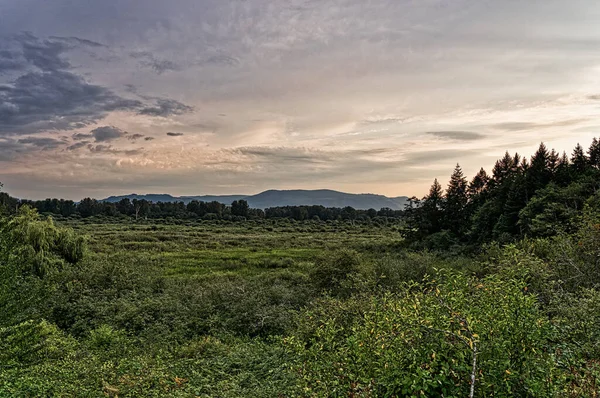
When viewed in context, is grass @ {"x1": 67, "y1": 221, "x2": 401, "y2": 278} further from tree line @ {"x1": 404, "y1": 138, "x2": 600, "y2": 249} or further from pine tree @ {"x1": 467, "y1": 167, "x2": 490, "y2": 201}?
pine tree @ {"x1": 467, "y1": 167, "x2": 490, "y2": 201}

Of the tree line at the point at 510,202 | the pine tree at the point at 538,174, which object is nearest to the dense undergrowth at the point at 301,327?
the tree line at the point at 510,202

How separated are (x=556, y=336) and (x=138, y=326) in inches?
604

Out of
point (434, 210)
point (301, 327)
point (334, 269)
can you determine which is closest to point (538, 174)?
point (434, 210)

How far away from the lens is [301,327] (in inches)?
472

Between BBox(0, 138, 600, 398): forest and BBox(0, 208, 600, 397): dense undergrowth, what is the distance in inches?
1.7

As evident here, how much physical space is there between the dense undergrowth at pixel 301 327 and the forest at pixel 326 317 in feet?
0.14

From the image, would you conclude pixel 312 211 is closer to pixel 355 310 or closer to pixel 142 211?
pixel 142 211

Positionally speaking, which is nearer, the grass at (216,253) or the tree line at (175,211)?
the grass at (216,253)

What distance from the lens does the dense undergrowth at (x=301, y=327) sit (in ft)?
15.2

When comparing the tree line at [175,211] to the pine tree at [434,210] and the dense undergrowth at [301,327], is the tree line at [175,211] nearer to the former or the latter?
the pine tree at [434,210]

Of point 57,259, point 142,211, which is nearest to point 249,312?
point 57,259

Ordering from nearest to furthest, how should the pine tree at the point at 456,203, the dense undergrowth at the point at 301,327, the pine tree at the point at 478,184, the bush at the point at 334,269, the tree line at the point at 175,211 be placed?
the dense undergrowth at the point at 301,327 < the bush at the point at 334,269 < the pine tree at the point at 456,203 < the pine tree at the point at 478,184 < the tree line at the point at 175,211

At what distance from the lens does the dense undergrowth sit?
4621 millimetres

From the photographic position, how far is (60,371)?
971 cm
